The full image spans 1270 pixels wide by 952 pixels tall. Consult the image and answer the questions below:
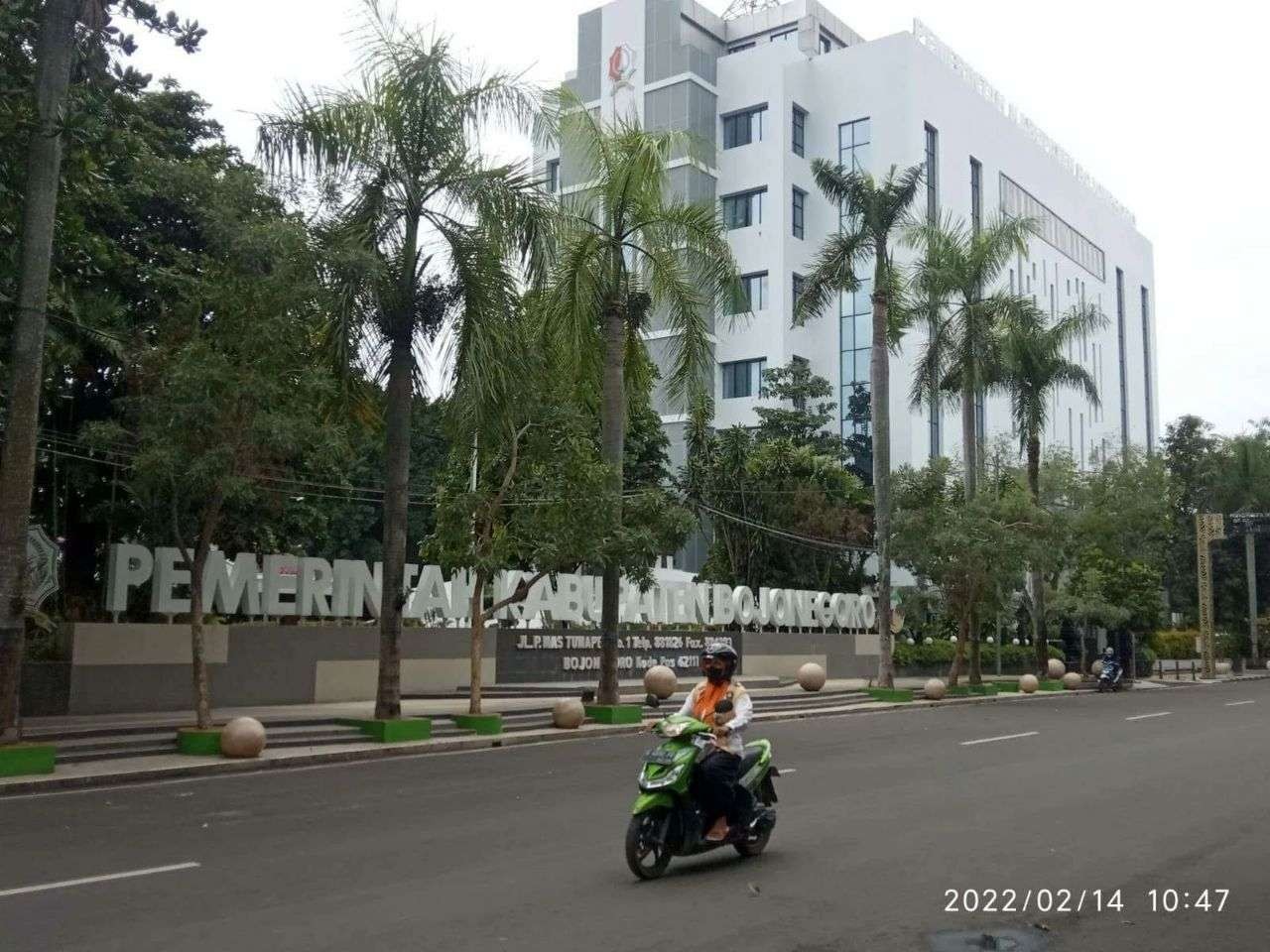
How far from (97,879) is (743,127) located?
5831cm

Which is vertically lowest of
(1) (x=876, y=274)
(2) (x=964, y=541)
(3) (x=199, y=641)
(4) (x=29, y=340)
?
(3) (x=199, y=641)

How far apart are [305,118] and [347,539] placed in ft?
97.1

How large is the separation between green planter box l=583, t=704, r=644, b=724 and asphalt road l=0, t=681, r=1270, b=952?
7.42 meters

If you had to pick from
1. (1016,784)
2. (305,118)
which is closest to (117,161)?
(305,118)

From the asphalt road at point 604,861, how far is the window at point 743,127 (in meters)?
49.6

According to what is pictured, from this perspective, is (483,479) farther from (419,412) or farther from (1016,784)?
(1016,784)

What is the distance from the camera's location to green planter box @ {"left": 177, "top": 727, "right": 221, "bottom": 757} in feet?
57.0

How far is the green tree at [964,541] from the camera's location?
34219 mm

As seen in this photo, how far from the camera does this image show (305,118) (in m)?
19.5

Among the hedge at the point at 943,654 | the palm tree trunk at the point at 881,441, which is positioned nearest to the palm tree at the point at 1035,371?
the hedge at the point at 943,654

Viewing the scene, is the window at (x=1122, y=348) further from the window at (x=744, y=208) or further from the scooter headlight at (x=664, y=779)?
the scooter headlight at (x=664, y=779)

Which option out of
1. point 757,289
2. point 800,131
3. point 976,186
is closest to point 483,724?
point 757,289

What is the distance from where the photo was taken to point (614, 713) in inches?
943

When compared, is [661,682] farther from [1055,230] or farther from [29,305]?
[1055,230]
